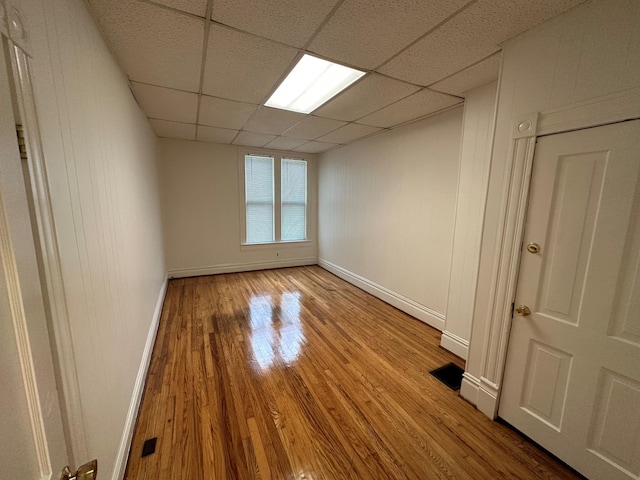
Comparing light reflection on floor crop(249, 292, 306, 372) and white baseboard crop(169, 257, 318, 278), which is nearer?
light reflection on floor crop(249, 292, 306, 372)

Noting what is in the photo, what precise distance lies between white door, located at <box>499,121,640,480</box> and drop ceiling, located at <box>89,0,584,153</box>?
2.70ft

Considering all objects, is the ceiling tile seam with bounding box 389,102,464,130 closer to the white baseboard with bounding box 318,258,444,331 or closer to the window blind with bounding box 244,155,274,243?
the white baseboard with bounding box 318,258,444,331

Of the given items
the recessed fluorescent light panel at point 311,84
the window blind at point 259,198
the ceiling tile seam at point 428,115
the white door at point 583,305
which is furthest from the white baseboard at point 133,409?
the ceiling tile seam at point 428,115

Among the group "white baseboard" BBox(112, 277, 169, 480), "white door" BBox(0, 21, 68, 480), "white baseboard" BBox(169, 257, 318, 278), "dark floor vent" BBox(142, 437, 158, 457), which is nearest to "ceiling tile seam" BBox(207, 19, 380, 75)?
"white door" BBox(0, 21, 68, 480)

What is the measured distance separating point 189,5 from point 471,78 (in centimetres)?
210

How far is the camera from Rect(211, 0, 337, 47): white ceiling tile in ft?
4.43

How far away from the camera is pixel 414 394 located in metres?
2.02

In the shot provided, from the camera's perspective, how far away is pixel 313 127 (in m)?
3.49

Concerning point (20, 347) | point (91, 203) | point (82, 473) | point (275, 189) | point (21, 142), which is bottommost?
point (82, 473)

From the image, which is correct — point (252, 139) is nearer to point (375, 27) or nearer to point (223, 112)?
point (223, 112)

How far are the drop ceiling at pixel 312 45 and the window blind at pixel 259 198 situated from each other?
7.24 feet

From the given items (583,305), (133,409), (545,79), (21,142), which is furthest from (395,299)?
(21,142)

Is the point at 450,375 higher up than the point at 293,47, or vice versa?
the point at 293,47

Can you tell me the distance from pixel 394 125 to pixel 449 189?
3.97ft
